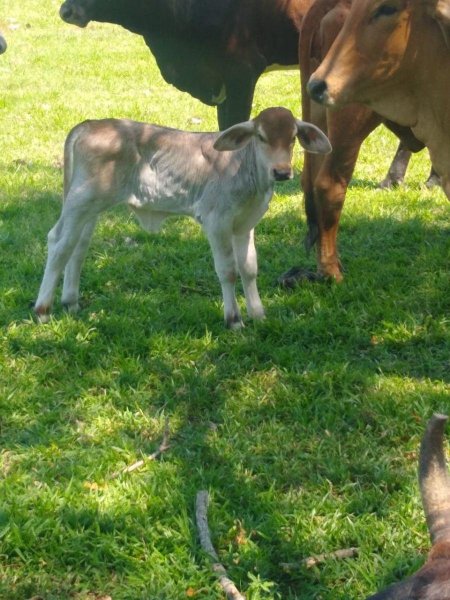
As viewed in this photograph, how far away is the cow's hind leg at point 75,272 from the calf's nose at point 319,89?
1562 mm

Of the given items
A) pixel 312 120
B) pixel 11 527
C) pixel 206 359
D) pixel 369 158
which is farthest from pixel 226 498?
pixel 369 158

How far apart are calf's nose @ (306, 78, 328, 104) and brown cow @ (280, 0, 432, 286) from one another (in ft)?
2.88

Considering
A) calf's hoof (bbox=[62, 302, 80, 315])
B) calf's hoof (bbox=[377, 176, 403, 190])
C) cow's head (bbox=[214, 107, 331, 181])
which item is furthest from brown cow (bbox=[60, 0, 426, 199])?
calf's hoof (bbox=[62, 302, 80, 315])

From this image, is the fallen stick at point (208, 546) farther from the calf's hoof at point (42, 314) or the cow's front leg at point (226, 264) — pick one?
the calf's hoof at point (42, 314)

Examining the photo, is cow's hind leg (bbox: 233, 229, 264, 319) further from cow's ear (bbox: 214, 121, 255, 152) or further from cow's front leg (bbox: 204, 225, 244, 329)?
cow's ear (bbox: 214, 121, 255, 152)

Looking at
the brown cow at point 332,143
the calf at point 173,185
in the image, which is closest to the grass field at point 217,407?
the brown cow at point 332,143

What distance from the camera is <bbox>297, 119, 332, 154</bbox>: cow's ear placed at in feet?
18.4

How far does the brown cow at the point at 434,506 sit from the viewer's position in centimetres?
248

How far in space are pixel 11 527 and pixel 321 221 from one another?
130 inches

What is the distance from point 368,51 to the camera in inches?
205

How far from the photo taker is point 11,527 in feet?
13.1

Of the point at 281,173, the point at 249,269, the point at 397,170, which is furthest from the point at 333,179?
the point at 397,170

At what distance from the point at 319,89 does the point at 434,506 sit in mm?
3033

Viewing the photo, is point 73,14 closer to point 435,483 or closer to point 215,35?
point 215,35
